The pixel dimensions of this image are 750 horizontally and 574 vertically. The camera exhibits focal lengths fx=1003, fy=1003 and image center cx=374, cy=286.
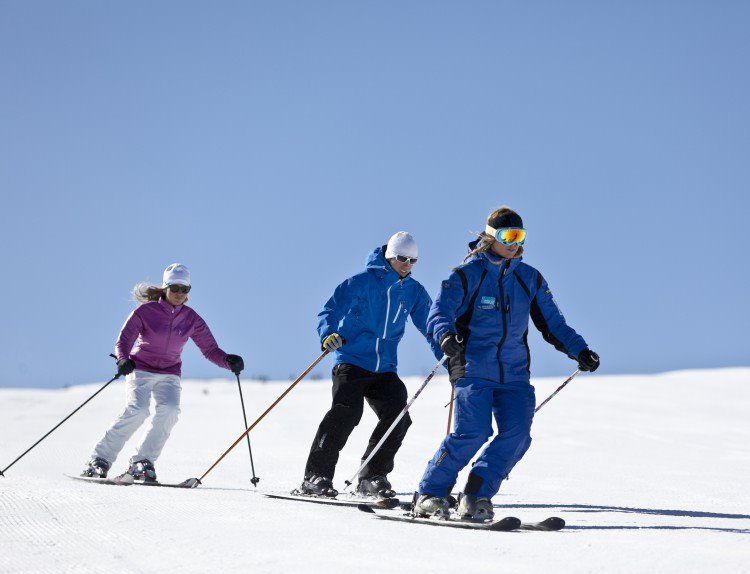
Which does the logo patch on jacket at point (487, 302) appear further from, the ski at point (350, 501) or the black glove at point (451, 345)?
the ski at point (350, 501)

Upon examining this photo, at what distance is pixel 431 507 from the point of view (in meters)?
5.63

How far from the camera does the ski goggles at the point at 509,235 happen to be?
5.97m

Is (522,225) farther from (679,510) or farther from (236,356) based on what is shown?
(236,356)

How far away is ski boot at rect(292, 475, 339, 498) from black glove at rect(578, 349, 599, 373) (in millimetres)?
2078

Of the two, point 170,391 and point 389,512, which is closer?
point 389,512

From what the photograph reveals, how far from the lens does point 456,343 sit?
18.2 ft

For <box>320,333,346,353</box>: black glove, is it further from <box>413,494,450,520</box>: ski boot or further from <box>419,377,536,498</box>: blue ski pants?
<box>413,494,450,520</box>: ski boot

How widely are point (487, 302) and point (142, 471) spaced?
3605mm

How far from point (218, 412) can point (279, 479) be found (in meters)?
9.43

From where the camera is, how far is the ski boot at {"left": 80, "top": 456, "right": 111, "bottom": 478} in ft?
27.2

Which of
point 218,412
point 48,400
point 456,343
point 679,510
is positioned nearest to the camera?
point 456,343

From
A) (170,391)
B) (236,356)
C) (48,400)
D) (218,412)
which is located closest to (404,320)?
(236,356)

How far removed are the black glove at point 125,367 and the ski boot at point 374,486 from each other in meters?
2.21

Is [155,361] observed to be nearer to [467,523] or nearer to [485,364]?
[485,364]
